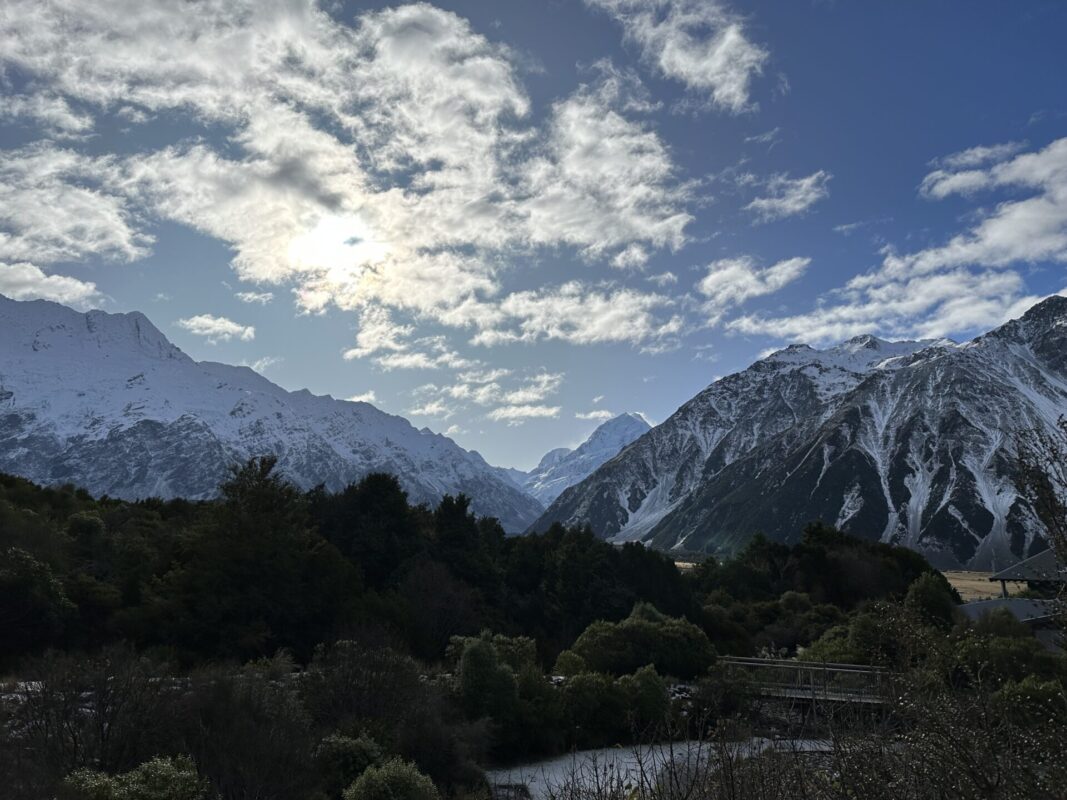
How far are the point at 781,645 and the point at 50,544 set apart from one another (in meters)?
46.0

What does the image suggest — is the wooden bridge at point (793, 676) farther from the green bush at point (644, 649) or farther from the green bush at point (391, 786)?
the green bush at point (391, 786)

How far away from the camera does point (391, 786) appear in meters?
17.9

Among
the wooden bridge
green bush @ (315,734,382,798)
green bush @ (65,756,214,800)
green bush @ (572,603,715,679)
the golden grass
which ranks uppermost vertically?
green bush @ (65,756,214,800)

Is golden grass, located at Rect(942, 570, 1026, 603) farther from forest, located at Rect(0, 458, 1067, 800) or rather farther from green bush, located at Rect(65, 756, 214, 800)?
green bush, located at Rect(65, 756, 214, 800)

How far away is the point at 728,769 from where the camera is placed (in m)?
8.39

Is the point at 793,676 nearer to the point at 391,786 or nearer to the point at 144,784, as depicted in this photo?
the point at 391,786

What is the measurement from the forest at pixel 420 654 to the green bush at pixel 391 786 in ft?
0.35

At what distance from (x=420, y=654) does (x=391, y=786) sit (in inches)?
862

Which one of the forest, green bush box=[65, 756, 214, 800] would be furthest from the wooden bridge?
green bush box=[65, 756, 214, 800]

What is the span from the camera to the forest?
957 cm

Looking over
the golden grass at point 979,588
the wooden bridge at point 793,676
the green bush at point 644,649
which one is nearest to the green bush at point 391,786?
the wooden bridge at point 793,676

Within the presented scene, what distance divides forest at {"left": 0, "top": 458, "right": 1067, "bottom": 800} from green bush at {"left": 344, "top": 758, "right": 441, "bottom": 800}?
106 millimetres

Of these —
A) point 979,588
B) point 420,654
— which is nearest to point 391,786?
point 420,654

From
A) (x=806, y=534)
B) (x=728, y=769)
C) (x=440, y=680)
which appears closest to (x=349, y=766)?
→ (x=440, y=680)
